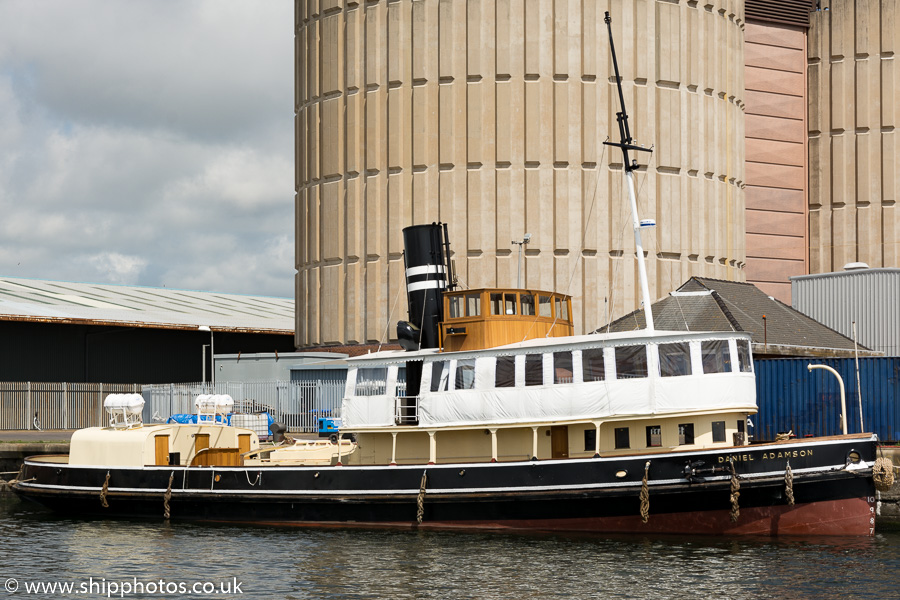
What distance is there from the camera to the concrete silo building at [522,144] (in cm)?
5253

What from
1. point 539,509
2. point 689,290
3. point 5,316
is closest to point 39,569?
point 539,509

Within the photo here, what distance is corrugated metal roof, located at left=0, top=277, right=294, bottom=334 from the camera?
184 ft

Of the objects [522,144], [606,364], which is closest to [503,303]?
[606,364]

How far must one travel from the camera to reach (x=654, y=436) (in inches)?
998

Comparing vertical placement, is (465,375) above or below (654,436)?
above

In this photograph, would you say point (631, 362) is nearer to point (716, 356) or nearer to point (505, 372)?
point (716, 356)

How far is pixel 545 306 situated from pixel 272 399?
24.9 m

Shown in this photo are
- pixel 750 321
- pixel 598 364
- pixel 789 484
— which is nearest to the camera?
pixel 789 484

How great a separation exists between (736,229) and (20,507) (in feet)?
124

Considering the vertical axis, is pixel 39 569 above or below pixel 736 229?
below

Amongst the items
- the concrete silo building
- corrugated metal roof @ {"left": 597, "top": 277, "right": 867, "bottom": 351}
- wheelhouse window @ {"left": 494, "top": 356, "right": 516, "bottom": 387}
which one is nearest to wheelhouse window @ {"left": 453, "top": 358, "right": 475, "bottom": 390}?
wheelhouse window @ {"left": 494, "top": 356, "right": 516, "bottom": 387}

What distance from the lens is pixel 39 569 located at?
867 inches

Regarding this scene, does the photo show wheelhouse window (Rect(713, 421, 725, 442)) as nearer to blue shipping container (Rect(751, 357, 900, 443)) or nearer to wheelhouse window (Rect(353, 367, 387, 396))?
wheelhouse window (Rect(353, 367, 387, 396))

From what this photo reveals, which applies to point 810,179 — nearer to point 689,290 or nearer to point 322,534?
point 689,290
